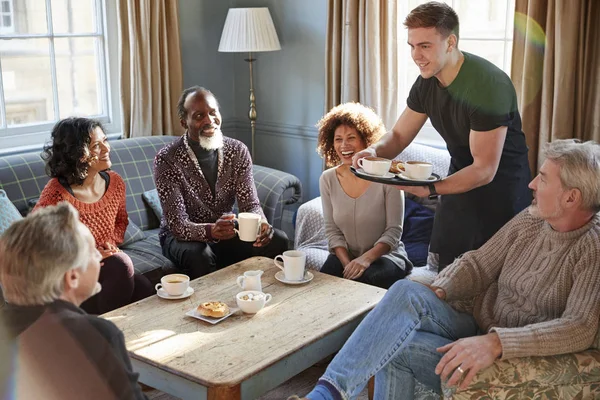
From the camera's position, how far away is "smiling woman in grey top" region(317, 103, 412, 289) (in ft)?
10.6

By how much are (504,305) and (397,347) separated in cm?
38

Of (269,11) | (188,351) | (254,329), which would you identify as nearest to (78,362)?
(188,351)

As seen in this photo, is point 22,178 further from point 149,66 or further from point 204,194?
point 149,66

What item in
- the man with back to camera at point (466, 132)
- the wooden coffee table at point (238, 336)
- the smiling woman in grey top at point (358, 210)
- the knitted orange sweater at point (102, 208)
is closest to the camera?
the wooden coffee table at point (238, 336)

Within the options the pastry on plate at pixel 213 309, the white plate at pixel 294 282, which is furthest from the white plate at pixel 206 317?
the white plate at pixel 294 282

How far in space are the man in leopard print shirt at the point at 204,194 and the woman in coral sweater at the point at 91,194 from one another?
10.6 inches

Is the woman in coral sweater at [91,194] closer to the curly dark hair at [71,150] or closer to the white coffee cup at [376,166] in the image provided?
the curly dark hair at [71,150]

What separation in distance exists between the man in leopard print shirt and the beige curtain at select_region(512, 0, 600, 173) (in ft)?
4.27

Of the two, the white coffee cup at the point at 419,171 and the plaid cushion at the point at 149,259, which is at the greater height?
the white coffee cup at the point at 419,171

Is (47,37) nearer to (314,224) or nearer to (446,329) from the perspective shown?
(314,224)

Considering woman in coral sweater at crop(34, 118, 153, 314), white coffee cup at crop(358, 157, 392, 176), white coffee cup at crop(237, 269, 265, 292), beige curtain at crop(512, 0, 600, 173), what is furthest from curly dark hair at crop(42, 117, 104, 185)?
beige curtain at crop(512, 0, 600, 173)

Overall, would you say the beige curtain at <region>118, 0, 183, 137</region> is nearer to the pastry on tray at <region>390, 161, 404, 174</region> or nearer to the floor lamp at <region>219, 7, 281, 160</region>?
the floor lamp at <region>219, 7, 281, 160</region>

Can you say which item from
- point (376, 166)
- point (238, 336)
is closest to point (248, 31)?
point (376, 166)

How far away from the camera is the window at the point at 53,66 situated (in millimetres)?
3982
